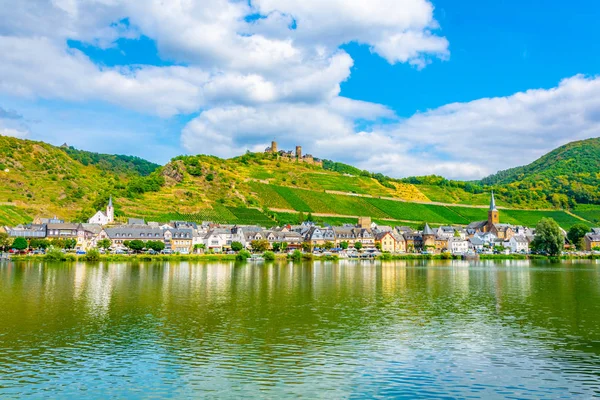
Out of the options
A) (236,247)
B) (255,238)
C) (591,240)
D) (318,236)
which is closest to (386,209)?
(318,236)

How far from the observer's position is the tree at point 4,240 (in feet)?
311

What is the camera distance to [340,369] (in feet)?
61.7

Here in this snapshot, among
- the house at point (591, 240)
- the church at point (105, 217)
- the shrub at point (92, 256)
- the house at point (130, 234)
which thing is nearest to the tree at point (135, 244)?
the house at point (130, 234)

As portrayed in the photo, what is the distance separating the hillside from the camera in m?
139

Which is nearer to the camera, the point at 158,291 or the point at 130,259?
the point at 158,291

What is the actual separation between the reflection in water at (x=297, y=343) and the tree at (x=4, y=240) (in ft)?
199

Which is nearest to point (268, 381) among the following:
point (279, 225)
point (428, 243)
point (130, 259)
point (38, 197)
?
point (130, 259)

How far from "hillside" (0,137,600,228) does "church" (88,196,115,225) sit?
270 centimetres

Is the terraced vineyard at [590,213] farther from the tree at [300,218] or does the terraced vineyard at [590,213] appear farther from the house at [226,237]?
the house at [226,237]

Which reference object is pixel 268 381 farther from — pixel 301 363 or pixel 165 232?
pixel 165 232

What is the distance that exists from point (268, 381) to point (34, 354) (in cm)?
1028

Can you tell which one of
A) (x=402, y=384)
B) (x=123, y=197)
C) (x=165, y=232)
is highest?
(x=123, y=197)

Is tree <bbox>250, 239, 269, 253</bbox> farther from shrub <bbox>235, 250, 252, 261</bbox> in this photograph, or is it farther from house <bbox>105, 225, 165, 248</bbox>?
house <bbox>105, 225, 165, 248</bbox>

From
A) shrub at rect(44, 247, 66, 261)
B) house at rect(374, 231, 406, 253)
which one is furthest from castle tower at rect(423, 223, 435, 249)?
shrub at rect(44, 247, 66, 261)
